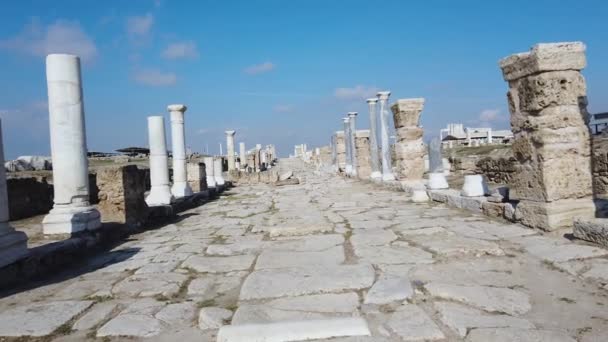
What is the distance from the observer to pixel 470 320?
2771 millimetres

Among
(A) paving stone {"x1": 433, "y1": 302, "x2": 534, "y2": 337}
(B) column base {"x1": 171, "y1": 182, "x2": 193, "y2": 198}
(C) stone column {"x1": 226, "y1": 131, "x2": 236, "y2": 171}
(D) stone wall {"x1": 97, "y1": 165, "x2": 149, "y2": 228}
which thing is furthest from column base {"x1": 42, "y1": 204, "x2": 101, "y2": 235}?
(C) stone column {"x1": 226, "y1": 131, "x2": 236, "y2": 171}

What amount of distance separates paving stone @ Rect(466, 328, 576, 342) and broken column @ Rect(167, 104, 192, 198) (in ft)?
34.2

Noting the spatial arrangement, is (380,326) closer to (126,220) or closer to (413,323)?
(413,323)

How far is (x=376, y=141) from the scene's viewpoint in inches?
681

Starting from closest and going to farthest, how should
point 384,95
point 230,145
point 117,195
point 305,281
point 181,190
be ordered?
point 305,281, point 117,195, point 181,190, point 384,95, point 230,145

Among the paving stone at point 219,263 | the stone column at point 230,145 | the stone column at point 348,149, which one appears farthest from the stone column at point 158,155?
the stone column at point 230,145

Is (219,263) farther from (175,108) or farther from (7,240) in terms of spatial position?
(175,108)

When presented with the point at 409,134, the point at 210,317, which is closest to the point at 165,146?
the point at 409,134

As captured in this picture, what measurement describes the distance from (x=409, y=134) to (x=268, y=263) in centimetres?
839

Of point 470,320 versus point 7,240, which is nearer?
point 470,320

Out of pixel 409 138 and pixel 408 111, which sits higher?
pixel 408 111

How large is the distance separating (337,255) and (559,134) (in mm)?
3068

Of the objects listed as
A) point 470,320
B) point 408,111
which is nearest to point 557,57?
point 470,320

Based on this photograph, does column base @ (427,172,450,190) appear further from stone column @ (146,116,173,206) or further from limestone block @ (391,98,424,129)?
stone column @ (146,116,173,206)
